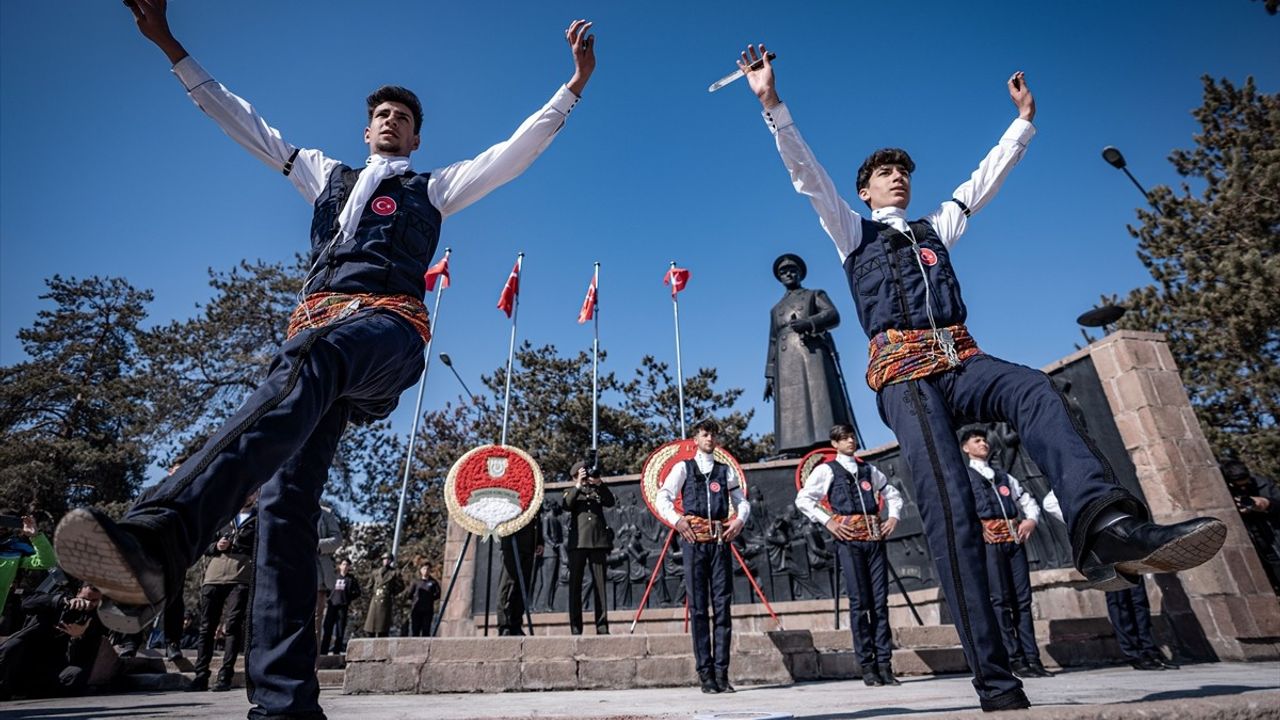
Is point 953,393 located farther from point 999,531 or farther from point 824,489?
point 999,531

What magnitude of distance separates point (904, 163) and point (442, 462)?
3023 cm

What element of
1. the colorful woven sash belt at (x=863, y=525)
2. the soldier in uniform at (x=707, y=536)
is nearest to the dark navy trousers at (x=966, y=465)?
the soldier in uniform at (x=707, y=536)

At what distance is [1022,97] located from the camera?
368 cm

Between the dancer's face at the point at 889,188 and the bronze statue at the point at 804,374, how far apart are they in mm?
8225

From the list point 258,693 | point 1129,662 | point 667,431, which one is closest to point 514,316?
point 667,431

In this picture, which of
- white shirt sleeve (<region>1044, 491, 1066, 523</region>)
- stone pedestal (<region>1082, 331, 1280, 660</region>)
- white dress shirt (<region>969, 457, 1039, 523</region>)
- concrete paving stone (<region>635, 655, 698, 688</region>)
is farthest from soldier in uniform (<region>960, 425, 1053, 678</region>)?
concrete paving stone (<region>635, 655, 698, 688</region>)

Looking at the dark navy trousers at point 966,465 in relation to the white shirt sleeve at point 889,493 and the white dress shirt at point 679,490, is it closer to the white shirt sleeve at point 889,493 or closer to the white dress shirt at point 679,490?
the white dress shirt at point 679,490

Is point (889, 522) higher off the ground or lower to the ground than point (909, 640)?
higher

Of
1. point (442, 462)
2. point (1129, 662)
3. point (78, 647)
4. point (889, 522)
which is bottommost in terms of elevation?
point (1129, 662)

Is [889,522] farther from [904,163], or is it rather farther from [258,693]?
[258,693]

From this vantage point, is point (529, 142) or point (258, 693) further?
point (529, 142)

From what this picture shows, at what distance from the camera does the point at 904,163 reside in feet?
12.2

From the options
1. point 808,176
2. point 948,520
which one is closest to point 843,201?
point 808,176

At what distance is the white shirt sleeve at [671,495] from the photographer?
6.25 meters
